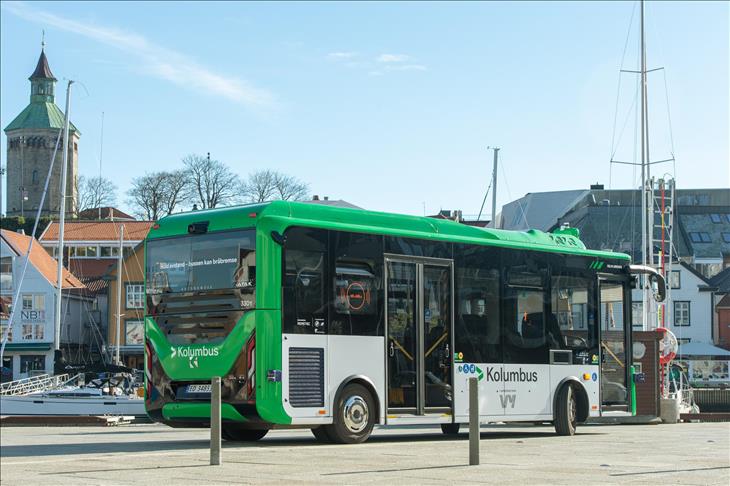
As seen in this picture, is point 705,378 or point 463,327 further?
point 705,378

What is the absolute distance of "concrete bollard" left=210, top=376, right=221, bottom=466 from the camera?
11836 millimetres

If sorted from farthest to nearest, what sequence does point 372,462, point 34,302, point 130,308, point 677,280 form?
1. point 677,280
2. point 34,302
3. point 130,308
4. point 372,462

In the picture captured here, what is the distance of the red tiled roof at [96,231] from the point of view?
296 ft

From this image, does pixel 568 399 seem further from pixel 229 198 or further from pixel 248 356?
pixel 229 198

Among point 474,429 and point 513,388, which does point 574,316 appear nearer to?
point 513,388

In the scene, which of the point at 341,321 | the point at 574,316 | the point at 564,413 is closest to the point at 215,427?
the point at 341,321

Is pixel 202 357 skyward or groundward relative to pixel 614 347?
groundward

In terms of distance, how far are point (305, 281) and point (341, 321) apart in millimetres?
896

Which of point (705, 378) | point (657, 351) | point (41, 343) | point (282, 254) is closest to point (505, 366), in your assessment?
point (282, 254)

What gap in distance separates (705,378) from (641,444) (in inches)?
2340

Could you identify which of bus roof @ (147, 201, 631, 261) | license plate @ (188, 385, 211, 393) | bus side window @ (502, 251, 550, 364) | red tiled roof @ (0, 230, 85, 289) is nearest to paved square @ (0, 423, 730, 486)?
license plate @ (188, 385, 211, 393)

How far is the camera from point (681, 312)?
274 feet

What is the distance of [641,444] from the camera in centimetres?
1681

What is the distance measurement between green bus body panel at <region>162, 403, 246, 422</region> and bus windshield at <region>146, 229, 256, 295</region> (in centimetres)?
156
